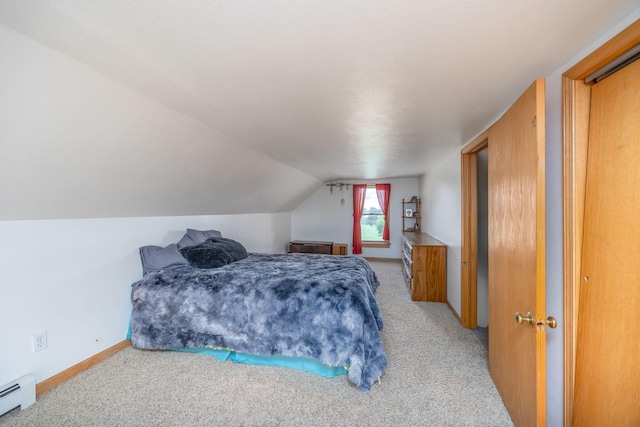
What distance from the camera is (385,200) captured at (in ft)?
20.6

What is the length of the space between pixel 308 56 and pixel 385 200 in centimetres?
534

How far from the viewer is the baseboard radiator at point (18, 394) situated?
1.66m

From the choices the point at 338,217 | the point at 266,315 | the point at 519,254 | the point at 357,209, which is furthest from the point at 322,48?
the point at 338,217

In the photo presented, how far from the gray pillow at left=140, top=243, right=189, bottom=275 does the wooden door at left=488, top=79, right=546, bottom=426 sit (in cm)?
301

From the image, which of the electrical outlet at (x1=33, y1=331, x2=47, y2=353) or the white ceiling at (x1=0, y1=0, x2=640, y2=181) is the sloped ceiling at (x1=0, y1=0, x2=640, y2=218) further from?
the electrical outlet at (x1=33, y1=331, x2=47, y2=353)

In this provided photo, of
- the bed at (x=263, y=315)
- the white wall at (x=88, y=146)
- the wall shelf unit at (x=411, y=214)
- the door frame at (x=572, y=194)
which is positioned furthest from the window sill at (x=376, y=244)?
the door frame at (x=572, y=194)

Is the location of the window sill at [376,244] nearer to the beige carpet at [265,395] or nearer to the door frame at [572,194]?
the beige carpet at [265,395]

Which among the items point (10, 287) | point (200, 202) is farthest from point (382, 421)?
point (200, 202)

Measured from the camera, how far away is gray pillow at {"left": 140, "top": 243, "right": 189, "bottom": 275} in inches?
A: 105

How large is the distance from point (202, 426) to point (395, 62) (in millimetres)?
2441

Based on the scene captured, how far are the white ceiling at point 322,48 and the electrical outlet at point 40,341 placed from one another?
6.60 ft

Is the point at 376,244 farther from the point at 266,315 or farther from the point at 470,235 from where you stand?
the point at 266,315

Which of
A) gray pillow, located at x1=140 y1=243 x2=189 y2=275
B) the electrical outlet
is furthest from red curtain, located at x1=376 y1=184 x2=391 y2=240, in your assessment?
the electrical outlet

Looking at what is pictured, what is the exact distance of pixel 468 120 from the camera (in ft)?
7.18
